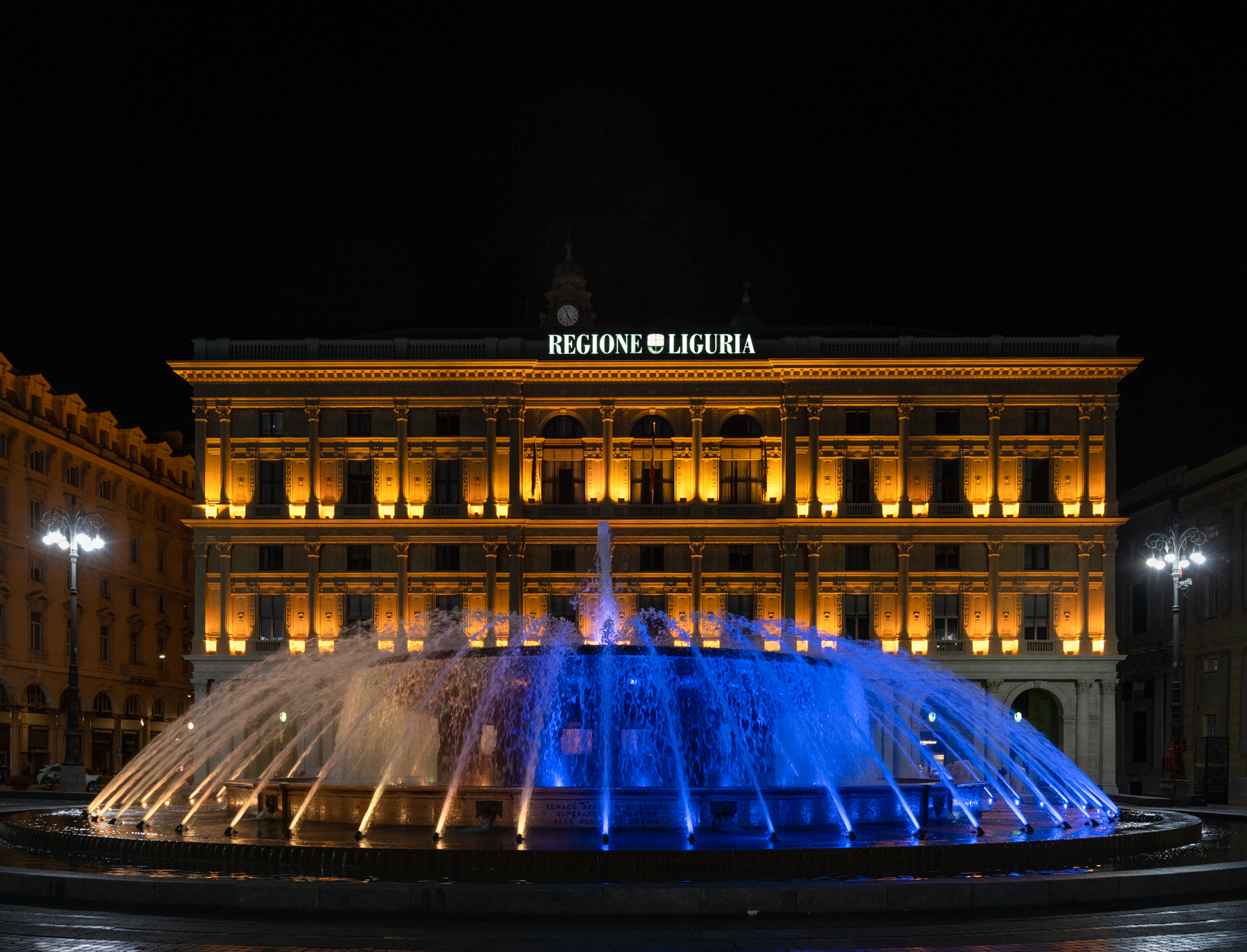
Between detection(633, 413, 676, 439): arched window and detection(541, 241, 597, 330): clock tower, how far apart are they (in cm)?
739

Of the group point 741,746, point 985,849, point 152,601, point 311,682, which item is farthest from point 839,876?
point 152,601

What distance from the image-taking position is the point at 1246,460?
176 ft

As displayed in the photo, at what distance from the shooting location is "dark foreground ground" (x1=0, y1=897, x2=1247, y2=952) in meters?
13.5

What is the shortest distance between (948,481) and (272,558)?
29.6 m

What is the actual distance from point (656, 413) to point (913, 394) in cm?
1114

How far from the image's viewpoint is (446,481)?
206 ft

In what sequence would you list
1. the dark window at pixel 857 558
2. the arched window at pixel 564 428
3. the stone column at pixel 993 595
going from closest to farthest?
the stone column at pixel 993 595 → the dark window at pixel 857 558 → the arched window at pixel 564 428

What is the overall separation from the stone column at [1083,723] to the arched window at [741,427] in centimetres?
1724

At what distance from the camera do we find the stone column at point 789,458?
6191 centimetres

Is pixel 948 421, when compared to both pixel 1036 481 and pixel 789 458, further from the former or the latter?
pixel 789 458

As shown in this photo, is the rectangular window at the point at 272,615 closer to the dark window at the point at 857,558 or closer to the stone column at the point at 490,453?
the stone column at the point at 490,453

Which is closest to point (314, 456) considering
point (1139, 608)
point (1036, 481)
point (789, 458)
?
point (789, 458)

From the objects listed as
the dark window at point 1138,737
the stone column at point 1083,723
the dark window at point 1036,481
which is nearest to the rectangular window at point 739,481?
the dark window at point 1036,481

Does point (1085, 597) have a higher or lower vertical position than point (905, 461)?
lower
